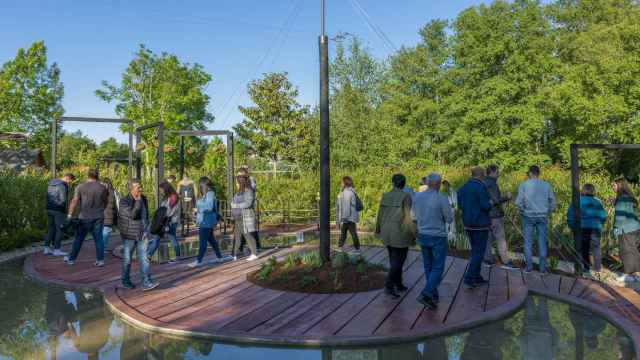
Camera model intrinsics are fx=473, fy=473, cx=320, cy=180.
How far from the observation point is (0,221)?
39.5 ft

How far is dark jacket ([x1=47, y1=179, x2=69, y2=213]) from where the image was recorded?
10.6 m

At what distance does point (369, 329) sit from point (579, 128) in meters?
35.6

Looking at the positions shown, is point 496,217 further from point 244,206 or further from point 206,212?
point 206,212

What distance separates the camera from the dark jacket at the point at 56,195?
10617 mm

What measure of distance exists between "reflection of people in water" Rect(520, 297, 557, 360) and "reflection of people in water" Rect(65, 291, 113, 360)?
4474 millimetres

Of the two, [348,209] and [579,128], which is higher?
[579,128]

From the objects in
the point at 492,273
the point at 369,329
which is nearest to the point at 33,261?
the point at 369,329

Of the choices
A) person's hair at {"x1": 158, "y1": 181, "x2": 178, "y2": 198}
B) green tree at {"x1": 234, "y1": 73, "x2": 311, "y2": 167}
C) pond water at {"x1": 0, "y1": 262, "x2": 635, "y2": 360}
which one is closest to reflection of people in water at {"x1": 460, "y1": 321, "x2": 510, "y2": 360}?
pond water at {"x1": 0, "y1": 262, "x2": 635, "y2": 360}

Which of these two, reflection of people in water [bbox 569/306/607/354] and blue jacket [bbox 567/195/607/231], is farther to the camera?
blue jacket [bbox 567/195/607/231]

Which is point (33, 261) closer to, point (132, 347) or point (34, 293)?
point (34, 293)

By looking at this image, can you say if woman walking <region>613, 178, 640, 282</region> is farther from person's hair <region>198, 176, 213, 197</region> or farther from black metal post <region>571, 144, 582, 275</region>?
person's hair <region>198, 176, 213, 197</region>

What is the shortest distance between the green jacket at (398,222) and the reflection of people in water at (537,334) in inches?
68.0

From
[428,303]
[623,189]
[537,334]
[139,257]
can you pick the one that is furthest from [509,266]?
[139,257]

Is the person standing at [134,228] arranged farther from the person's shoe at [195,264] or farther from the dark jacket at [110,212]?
the dark jacket at [110,212]
